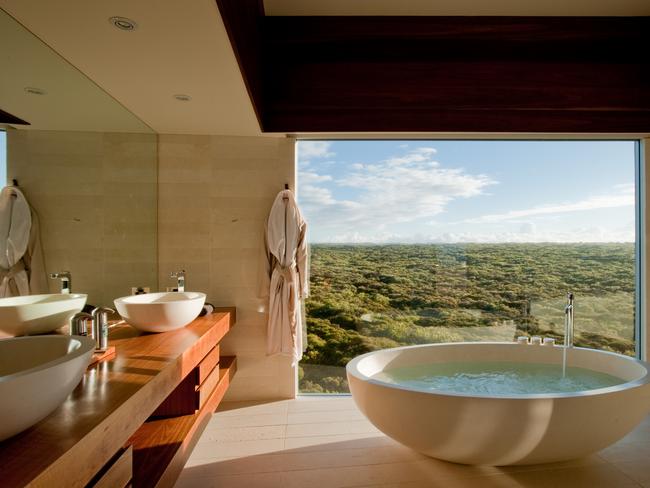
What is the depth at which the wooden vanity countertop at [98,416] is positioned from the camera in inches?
37.1

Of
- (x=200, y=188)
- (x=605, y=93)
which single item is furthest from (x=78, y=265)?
(x=605, y=93)

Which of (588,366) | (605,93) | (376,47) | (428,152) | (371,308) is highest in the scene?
(376,47)

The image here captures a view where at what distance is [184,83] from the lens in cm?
228

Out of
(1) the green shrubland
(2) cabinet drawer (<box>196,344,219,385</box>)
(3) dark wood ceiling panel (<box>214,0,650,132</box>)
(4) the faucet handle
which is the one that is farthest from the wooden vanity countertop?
(3) dark wood ceiling panel (<box>214,0,650,132</box>)

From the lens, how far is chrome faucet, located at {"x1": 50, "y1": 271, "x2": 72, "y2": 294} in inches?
77.9

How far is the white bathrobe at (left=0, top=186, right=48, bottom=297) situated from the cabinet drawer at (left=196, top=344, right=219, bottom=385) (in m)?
0.92

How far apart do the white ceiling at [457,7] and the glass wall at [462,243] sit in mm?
1036

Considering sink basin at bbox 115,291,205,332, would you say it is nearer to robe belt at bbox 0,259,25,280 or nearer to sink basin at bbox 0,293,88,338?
sink basin at bbox 0,293,88,338

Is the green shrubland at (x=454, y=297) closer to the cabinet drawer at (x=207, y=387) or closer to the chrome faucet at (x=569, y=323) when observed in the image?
the chrome faucet at (x=569, y=323)

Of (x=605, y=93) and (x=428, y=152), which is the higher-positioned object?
(x=605, y=93)

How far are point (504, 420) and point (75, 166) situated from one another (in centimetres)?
267

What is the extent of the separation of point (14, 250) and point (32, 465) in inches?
42.9

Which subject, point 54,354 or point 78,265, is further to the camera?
point 78,265

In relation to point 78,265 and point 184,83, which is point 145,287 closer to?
point 78,265
